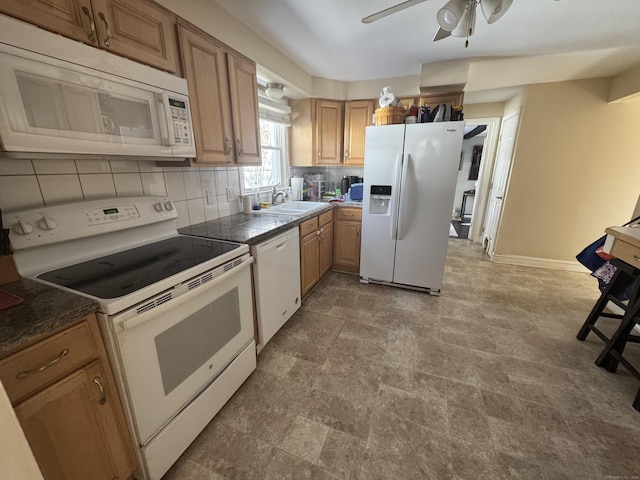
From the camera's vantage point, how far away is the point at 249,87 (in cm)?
197

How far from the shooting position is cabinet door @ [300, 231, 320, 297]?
2451 mm

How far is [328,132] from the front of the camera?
3324mm

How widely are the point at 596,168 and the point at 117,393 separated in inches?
195

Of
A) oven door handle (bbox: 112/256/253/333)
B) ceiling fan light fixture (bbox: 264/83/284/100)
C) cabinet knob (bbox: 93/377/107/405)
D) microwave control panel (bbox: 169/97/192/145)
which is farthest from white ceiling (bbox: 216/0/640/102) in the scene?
cabinet knob (bbox: 93/377/107/405)

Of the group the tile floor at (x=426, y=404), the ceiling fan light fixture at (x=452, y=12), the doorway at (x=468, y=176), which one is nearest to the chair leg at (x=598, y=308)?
the tile floor at (x=426, y=404)

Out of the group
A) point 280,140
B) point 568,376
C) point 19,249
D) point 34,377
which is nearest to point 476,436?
point 568,376

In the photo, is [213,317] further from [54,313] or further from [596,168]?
[596,168]

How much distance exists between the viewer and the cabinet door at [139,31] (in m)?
1.09

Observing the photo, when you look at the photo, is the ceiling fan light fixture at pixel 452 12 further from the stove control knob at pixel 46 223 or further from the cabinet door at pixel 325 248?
the stove control knob at pixel 46 223

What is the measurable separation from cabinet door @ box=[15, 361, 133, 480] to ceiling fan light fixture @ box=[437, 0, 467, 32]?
226 centimetres

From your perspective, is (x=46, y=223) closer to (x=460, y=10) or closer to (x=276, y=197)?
(x=276, y=197)

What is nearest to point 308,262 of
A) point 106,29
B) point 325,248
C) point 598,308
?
point 325,248

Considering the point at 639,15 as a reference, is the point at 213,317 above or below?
below

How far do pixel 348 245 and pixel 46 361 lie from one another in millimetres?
2714
